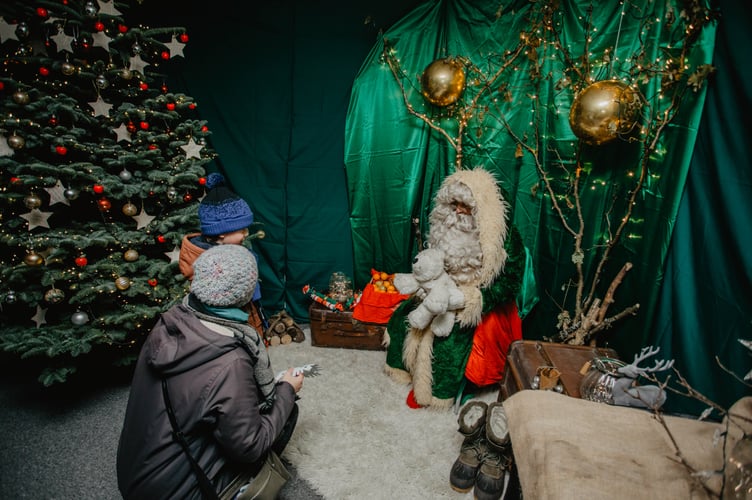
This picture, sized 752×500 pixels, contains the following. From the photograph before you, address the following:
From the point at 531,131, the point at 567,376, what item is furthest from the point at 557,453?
the point at 531,131

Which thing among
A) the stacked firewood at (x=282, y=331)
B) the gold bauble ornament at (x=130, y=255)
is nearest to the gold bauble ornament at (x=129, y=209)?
the gold bauble ornament at (x=130, y=255)

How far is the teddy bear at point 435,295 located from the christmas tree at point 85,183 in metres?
1.63

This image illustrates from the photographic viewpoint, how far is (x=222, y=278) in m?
1.21

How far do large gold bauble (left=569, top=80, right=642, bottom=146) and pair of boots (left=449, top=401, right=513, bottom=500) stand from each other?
60.9 inches

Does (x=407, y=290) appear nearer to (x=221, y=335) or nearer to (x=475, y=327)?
(x=475, y=327)

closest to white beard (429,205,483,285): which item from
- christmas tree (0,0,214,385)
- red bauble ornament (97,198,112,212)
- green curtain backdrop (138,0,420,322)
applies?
green curtain backdrop (138,0,420,322)

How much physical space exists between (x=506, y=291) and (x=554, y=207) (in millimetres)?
813

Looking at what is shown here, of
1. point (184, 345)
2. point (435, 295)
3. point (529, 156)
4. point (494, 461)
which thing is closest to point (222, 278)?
point (184, 345)

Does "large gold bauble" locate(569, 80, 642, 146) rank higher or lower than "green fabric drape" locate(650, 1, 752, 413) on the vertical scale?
higher

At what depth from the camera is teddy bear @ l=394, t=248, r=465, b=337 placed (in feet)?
7.32

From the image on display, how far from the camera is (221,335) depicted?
1232mm

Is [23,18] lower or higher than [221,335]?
higher

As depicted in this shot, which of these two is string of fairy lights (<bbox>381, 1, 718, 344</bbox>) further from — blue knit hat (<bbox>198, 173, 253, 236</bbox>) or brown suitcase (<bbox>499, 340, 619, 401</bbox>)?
blue knit hat (<bbox>198, 173, 253, 236</bbox>)

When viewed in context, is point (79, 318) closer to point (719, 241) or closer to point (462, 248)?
point (462, 248)
